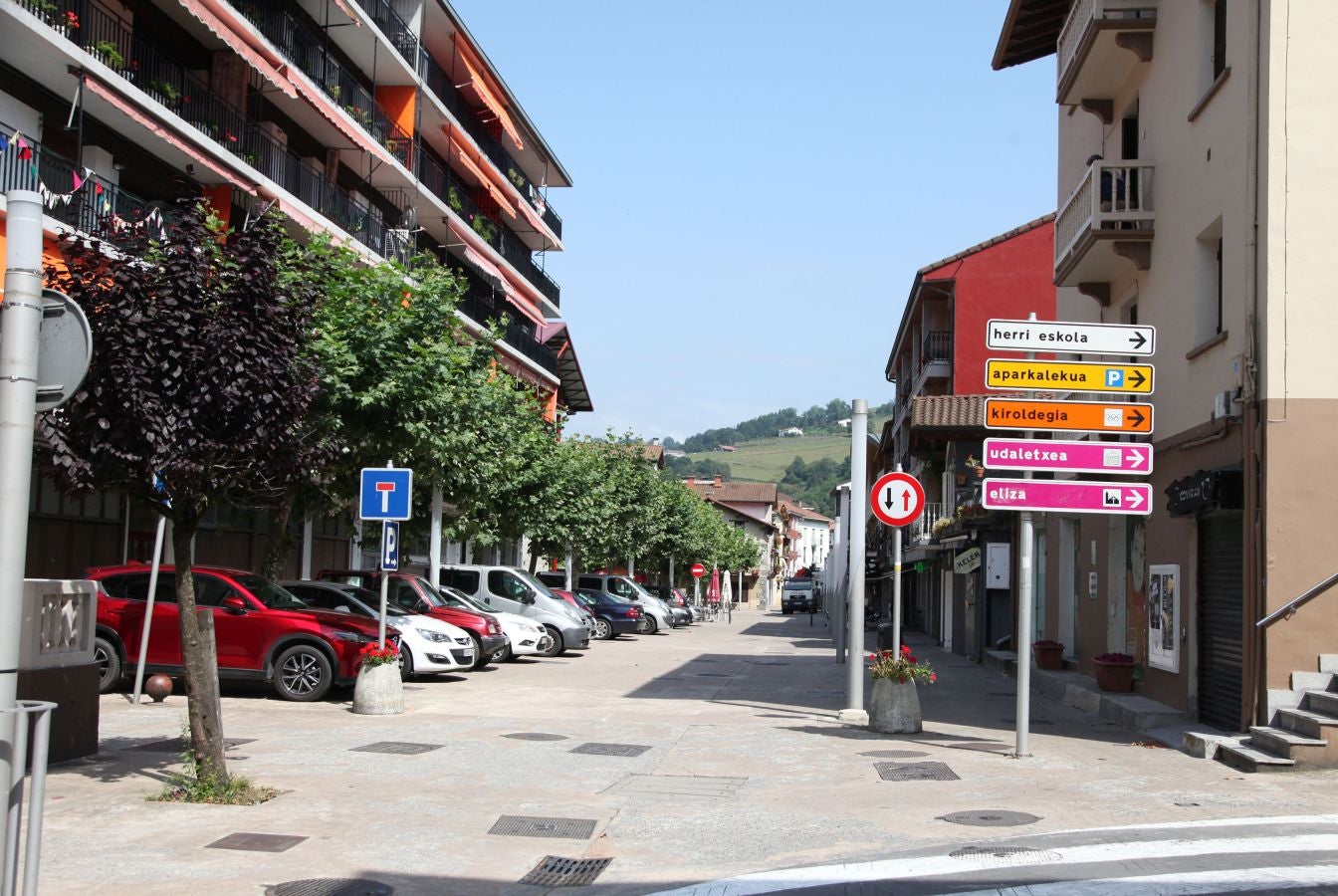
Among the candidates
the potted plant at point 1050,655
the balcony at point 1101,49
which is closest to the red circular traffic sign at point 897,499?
the balcony at point 1101,49

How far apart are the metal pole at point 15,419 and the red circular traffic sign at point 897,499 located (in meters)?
11.8

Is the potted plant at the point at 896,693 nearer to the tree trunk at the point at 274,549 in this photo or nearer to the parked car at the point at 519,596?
the tree trunk at the point at 274,549

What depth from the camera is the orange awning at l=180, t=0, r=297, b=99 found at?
77.2 feet

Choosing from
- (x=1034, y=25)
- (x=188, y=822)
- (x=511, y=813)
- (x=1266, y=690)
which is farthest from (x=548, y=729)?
(x=1034, y=25)

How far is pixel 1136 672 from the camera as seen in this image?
17750mm

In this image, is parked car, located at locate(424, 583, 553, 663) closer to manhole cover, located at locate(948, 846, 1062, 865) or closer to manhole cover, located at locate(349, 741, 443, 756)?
manhole cover, located at locate(349, 741, 443, 756)

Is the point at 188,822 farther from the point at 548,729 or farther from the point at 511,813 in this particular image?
the point at 548,729

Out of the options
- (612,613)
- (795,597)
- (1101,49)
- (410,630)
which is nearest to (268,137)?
(410,630)

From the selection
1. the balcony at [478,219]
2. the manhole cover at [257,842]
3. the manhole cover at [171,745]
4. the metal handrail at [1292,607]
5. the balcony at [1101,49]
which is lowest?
the manhole cover at [171,745]

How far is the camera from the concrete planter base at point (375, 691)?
49.1 feet

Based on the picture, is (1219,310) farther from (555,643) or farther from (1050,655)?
(555,643)

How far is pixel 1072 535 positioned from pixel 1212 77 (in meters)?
9.22

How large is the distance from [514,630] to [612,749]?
12.9 meters

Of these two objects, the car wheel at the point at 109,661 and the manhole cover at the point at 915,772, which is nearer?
the manhole cover at the point at 915,772
